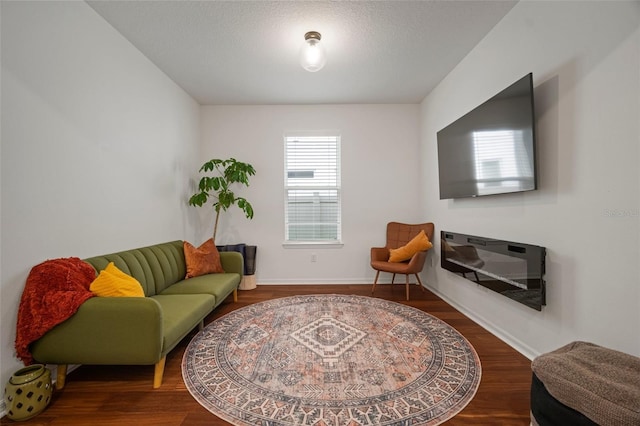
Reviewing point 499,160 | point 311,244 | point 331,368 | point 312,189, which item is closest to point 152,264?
point 331,368

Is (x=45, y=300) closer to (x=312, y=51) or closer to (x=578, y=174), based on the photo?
(x=312, y=51)

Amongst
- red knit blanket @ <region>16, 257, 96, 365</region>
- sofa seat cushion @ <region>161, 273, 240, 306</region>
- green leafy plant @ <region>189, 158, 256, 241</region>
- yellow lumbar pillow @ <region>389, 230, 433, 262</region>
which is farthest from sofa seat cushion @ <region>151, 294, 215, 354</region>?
yellow lumbar pillow @ <region>389, 230, 433, 262</region>

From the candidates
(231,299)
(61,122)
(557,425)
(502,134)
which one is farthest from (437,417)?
(61,122)

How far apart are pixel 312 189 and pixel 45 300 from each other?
10.6 feet

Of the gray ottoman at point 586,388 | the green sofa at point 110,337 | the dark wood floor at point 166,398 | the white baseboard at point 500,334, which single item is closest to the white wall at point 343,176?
the white baseboard at point 500,334

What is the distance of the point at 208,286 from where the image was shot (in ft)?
9.12

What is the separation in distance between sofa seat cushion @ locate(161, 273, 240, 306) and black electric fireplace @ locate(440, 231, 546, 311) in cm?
253

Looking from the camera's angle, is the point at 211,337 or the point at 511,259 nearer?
the point at 511,259

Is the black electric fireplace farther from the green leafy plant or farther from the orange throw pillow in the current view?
the orange throw pillow

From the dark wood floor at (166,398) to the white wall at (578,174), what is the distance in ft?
1.22

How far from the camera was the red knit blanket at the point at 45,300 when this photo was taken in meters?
1.64

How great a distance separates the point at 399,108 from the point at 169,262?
3.81 metres

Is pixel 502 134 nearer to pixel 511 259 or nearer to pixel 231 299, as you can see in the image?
pixel 511 259

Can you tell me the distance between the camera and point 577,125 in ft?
5.76
